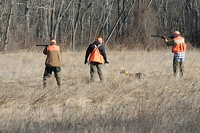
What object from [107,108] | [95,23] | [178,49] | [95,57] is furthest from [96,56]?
[95,23]

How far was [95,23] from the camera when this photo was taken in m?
53.3

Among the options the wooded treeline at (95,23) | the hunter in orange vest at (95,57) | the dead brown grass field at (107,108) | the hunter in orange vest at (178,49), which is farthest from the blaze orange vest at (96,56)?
the wooded treeline at (95,23)

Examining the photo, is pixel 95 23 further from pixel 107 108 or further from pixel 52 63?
pixel 107 108

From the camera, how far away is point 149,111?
6.67m

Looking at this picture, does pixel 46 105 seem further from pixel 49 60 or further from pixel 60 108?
pixel 49 60

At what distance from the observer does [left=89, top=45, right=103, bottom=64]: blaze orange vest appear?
11883mm

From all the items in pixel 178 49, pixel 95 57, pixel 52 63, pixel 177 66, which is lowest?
pixel 177 66

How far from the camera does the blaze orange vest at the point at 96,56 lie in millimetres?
11883

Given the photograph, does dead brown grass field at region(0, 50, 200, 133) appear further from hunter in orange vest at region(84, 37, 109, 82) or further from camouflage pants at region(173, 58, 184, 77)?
hunter in orange vest at region(84, 37, 109, 82)

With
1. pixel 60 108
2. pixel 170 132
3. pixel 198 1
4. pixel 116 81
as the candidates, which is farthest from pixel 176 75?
pixel 198 1

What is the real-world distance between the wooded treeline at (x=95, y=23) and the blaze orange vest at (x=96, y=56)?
1287cm

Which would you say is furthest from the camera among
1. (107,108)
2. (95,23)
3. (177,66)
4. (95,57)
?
(95,23)

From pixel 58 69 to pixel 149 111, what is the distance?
15.9 ft

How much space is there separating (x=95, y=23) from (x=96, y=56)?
4182cm
